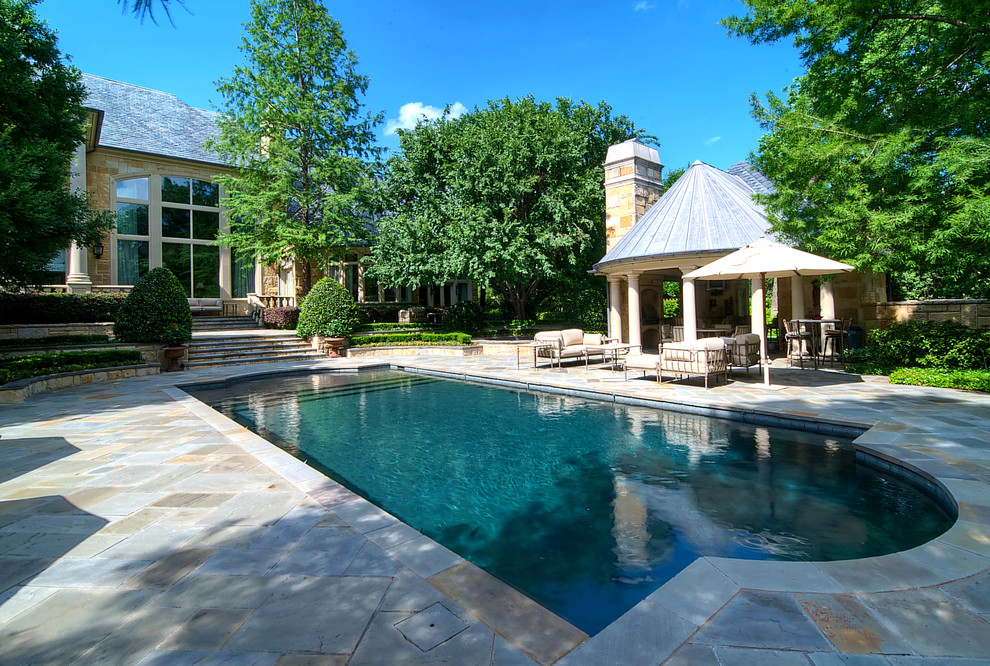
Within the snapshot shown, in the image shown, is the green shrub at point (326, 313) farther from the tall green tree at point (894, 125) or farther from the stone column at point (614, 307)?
the tall green tree at point (894, 125)

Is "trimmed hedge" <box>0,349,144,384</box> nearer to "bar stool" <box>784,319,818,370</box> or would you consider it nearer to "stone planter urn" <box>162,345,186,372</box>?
"stone planter urn" <box>162,345,186,372</box>

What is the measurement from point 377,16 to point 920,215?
37.2 feet

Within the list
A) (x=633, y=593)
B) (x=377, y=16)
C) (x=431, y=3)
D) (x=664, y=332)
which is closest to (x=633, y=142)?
(x=664, y=332)

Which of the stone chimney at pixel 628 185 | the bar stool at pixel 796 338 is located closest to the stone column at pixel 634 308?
the stone chimney at pixel 628 185

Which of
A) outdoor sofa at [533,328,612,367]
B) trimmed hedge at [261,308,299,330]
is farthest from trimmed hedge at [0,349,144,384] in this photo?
outdoor sofa at [533,328,612,367]

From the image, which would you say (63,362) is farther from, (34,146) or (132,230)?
(132,230)

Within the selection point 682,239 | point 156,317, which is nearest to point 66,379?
point 156,317

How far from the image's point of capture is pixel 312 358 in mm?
15898

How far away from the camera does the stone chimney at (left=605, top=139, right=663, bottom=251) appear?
15.7 meters

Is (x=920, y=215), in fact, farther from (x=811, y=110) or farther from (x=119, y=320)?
(x=119, y=320)

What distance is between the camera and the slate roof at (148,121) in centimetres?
2141

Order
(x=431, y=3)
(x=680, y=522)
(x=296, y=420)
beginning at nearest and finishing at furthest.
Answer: (x=680, y=522), (x=296, y=420), (x=431, y=3)

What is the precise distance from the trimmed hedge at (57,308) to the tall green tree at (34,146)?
3188 mm

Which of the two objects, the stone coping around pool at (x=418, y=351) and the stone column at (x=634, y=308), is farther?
the stone coping around pool at (x=418, y=351)
